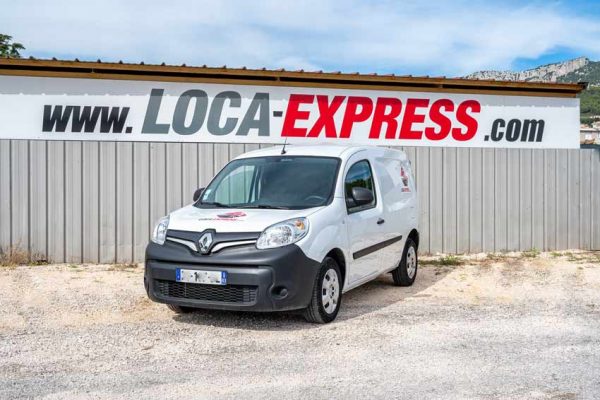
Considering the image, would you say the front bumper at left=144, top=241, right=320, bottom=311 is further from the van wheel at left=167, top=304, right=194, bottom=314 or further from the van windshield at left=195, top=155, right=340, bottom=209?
the van windshield at left=195, top=155, right=340, bottom=209

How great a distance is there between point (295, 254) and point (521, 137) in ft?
28.3

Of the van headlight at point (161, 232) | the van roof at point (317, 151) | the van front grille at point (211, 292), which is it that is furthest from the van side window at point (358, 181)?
the van headlight at point (161, 232)

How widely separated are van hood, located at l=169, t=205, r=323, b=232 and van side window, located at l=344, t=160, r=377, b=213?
2.12ft

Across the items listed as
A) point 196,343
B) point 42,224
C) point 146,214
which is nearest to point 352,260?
point 196,343

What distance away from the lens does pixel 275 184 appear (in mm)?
7461

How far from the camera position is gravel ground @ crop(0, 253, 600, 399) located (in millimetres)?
4840

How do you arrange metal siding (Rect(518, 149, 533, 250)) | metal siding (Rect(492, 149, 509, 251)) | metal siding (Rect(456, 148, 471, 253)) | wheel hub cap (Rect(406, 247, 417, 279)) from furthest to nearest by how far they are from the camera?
metal siding (Rect(518, 149, 533, 250)) < metal siding (Rect(492, 149, 509, 251)) < metal siding (Rect(456, 148, 471, 253)) < wheel hub cap (Rect(406, 247, 417, 279))

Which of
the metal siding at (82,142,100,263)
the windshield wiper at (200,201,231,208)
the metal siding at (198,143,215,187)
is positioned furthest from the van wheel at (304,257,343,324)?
the metal siding at (82,142,100,263)

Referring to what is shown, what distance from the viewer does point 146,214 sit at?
11078 millimetres

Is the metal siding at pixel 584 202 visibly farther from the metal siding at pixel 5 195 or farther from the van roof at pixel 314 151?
the metal siding at pixel 5 195

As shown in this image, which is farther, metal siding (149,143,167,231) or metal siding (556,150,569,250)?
metal siding (556,150,569,250)

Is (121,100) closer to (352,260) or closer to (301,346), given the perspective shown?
(352,260)

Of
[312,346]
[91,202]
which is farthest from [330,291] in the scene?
[91,202]

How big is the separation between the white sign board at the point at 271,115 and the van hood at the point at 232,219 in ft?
16.6
